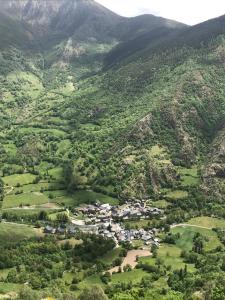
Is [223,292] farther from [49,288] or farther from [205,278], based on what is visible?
[49,288]

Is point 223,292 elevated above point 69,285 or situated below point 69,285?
above

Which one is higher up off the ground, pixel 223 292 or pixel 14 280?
pixel 223 292

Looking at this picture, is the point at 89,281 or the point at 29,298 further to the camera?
the point at 89,281

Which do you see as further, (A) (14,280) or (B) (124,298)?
(A) (14,280)

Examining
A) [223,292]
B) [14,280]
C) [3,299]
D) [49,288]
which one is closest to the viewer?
[223,292]

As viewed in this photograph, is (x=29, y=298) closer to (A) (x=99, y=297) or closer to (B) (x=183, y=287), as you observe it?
(A) (x=99, y=297)

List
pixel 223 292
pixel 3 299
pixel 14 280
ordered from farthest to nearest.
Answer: pixel 14 280 < pixel 3 299 < pixel 223 292

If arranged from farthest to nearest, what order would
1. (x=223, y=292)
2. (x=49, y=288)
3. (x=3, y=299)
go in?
1. (x=49, y=288)
2. (x=3, y=299)
3. (x=223, y=292)

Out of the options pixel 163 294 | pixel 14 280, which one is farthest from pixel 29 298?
pixel 163 294

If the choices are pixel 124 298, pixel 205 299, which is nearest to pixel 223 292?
pixel 205 299
